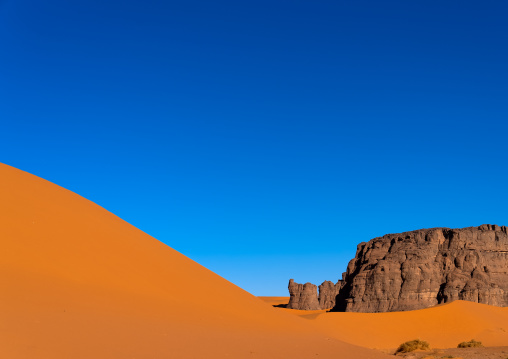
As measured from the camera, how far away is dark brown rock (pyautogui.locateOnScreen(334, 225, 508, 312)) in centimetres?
4278

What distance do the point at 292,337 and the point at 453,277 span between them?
33572 millimetres

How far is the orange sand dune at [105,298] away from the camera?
30.1ft

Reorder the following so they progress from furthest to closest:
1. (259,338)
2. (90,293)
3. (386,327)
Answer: (386,327), (259,338), (90,293)

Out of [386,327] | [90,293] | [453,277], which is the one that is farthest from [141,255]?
[453,277]

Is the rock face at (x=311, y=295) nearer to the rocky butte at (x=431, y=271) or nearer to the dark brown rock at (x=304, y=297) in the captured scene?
the dark brown rock at (x=304, y=297)

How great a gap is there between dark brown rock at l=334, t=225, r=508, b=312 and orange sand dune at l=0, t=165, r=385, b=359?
28.0m

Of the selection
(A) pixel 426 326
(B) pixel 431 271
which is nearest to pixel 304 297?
(B) pixel 431 271

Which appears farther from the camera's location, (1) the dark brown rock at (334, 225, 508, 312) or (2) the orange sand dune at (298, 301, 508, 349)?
(1) the dark brown rock at (334, 225, 508, 312)

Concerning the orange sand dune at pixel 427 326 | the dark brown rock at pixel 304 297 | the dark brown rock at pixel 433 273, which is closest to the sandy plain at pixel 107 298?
the orange sand dune at pixel 427 326

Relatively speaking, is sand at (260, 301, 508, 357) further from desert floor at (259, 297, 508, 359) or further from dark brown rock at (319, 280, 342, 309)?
dark brown rock at (319, 280, 342, 309)

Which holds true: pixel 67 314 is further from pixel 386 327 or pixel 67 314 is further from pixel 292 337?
pixel 386 327

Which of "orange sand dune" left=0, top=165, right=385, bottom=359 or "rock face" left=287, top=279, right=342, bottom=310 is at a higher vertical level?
"rock face" left=287, top=279, right=342, bottom=310

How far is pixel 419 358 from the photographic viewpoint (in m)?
18.7

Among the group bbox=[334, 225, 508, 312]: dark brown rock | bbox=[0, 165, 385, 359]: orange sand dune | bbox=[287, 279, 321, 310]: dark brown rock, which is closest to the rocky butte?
bbox=[334, 225, 508, 312]: dark brown rock
